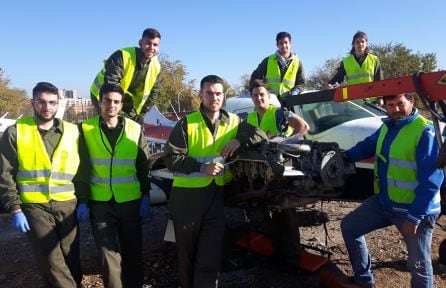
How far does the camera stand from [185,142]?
12.0ft

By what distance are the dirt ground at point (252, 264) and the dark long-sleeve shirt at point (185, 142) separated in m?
1.55

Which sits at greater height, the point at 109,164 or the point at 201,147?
the point at 201,147

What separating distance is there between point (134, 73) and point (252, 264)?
8.49ft

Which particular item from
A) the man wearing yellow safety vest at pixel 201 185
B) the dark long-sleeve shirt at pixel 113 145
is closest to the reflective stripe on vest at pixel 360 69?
the man wearing yellow safety vest at pixel 201 185

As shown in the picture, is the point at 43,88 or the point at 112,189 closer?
the point at 43,88

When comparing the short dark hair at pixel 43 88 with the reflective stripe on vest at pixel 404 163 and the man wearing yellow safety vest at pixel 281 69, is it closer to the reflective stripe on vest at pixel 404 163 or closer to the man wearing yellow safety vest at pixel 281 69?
the reflective stripe on vest at pixel 404 163

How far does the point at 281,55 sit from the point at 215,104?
2.69m

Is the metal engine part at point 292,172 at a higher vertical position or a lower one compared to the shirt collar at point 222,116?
lower

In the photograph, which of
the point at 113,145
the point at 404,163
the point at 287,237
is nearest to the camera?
the point at 404,163

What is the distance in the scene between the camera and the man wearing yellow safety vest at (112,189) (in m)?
3.63

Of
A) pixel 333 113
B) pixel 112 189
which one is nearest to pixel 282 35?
pixel 333 113

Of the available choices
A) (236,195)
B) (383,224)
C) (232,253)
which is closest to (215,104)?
(236,195)

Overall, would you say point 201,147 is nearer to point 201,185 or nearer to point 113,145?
point 201,185

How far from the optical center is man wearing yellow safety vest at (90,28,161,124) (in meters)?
4.70
